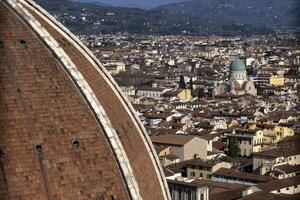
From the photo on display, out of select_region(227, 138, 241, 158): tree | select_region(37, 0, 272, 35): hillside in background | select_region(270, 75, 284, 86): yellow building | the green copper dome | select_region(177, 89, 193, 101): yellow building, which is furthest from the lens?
select_region(37, 0, 272, 35): hillside in background

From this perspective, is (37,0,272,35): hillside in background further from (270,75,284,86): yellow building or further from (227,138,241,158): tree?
(227,138,241,158): tree

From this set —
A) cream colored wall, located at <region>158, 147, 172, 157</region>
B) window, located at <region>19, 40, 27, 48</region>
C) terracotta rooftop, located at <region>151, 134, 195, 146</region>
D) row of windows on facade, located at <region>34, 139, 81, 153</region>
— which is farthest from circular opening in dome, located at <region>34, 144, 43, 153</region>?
terracotta rooftop, located at <region>151, 134, 195, 146</region>

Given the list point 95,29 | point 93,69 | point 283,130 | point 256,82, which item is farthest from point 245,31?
point 93,69

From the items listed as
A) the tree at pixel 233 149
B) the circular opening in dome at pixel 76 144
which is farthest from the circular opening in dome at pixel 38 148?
the tree at pixel 233 149

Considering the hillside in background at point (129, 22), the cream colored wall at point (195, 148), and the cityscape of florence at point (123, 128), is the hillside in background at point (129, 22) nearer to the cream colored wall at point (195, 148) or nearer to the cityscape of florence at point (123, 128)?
the cityscape of florence at point (123, 128)

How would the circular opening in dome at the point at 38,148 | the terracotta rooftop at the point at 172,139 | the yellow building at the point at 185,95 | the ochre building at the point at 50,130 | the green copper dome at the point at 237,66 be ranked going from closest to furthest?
1. the ochre building at the point at 50,130
2. the circular opening in dome at the point at 38,148
3. the terracotta rooftop at the point at 172,139
4. the yellow building at the point at 185,95
5. the green copper dome at the point at 237,66
